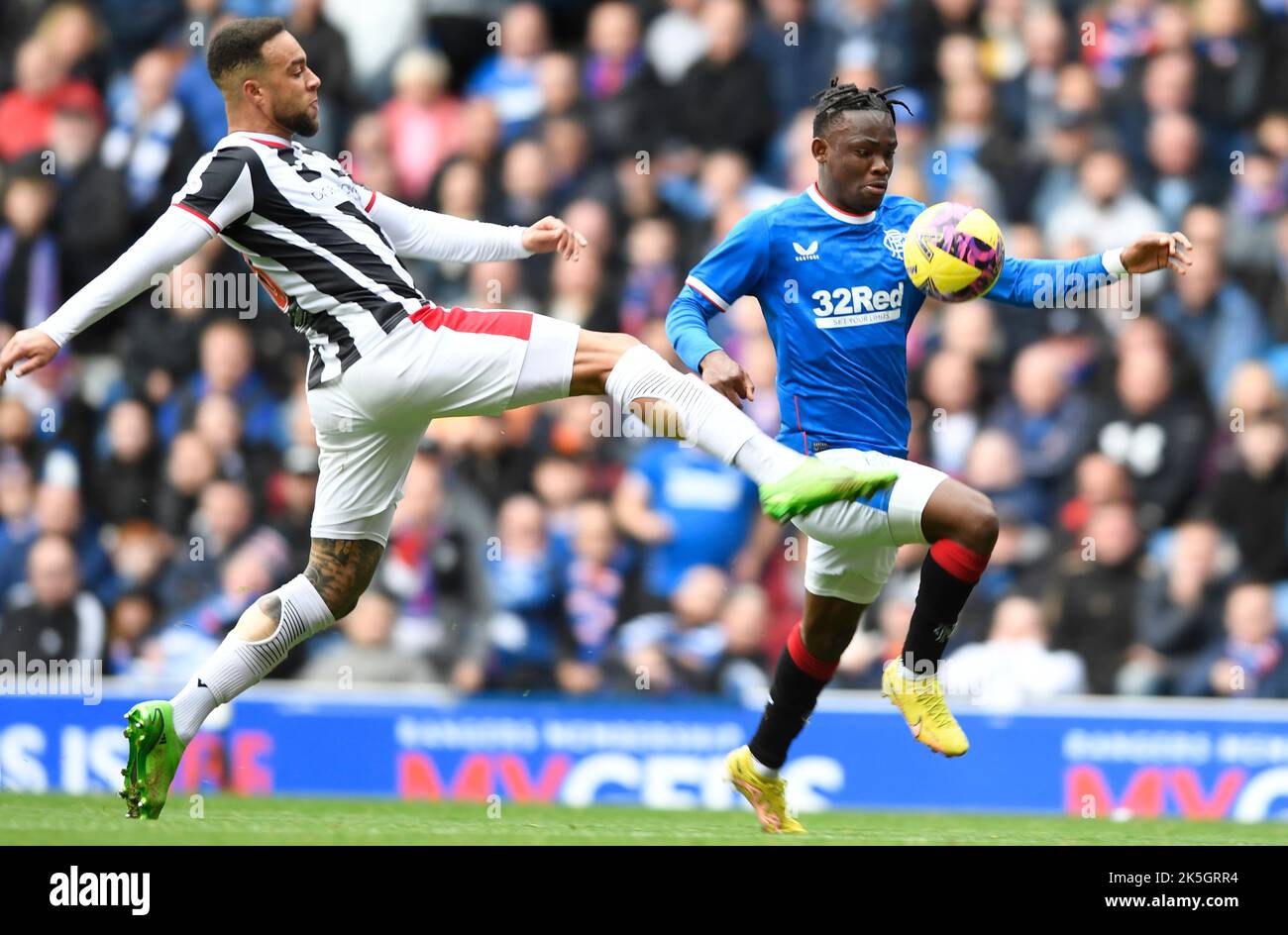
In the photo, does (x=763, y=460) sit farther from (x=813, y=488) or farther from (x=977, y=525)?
(x=977, y=525)

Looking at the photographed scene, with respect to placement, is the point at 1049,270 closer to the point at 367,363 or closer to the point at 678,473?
the point at 367,363

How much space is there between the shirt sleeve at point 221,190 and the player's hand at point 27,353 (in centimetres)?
66

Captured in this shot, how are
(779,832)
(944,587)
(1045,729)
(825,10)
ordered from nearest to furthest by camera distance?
(944,587)
(779,832)
(1045,729)
(825,10)

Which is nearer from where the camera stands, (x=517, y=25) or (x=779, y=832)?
(x=779, y=832)

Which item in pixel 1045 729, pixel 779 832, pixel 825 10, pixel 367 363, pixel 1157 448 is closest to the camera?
pixel 367 363

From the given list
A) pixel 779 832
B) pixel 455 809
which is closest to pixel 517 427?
pixel 455 809

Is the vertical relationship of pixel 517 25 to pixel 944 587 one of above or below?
above

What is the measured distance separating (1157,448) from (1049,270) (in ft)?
11.8

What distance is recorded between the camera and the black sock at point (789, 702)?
7750 mm

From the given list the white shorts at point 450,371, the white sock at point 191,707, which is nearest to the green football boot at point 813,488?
the white shorts at point 450,371

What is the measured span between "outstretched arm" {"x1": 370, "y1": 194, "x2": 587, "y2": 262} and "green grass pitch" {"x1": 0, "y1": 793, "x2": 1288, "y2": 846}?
2.13 m

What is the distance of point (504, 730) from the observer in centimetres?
1017

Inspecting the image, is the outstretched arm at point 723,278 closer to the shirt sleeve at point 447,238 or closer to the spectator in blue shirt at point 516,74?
the shirt sleeve at point 447,238

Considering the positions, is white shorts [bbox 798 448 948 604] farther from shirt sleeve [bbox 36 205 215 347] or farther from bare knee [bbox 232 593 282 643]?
shirt sleeve [bbox 36 205 215 347]
